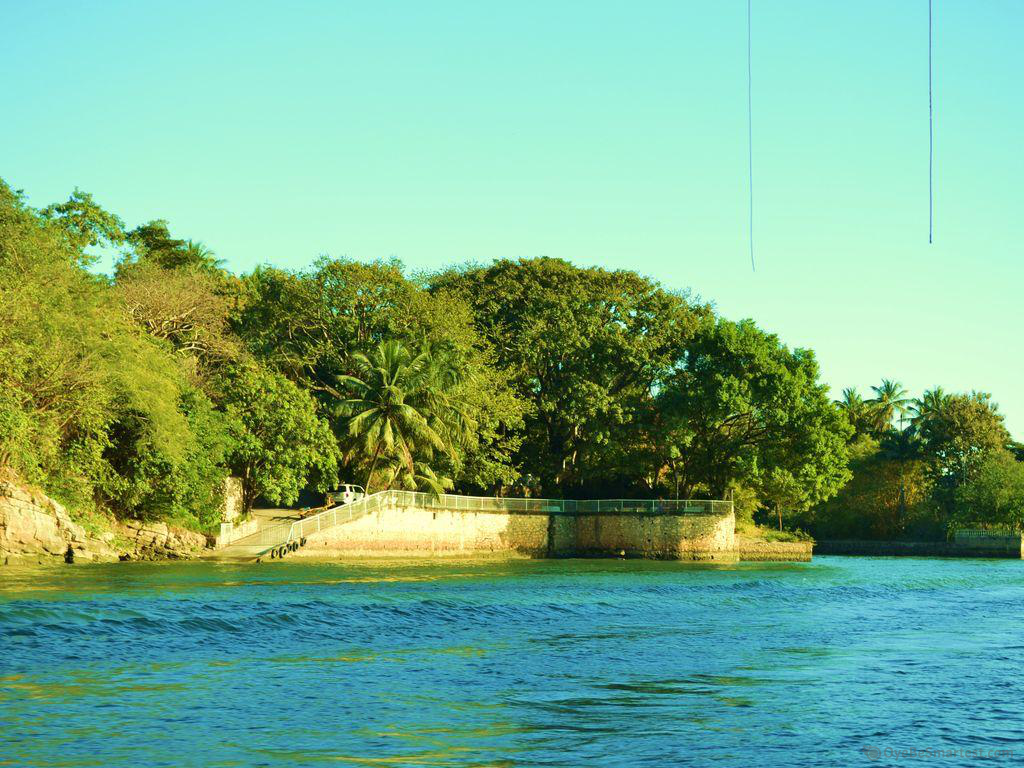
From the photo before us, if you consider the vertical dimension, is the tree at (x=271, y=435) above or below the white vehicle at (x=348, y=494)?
above

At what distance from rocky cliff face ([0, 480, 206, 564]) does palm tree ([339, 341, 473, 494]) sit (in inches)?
425

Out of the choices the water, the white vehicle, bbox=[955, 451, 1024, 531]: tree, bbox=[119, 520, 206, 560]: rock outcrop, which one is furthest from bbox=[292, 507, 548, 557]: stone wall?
bbox=[955, 451, 1024, 531]: tree

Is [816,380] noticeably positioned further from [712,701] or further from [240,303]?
[712,701]

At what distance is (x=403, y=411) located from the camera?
43000mm

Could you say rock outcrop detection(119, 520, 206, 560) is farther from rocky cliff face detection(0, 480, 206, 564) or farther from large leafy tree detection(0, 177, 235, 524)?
large leafy tree detection(0, 177, 235, 524)

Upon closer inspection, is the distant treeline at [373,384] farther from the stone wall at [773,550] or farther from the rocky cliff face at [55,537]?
the stone wall at [773,550]

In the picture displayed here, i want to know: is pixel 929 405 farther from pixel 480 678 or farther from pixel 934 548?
pixel 480 678

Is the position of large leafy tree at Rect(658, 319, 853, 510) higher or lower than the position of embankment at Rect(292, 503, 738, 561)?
higher

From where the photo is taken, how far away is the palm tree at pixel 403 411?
42.9 meters

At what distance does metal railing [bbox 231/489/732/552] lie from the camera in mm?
36688

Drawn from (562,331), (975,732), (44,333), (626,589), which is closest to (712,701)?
(975,732)

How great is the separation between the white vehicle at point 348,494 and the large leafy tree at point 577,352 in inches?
411

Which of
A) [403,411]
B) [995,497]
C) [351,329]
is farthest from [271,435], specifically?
[995,497]

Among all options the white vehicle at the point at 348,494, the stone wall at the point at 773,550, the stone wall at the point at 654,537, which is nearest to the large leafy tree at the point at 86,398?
the white vehicle at the point at 348,494
